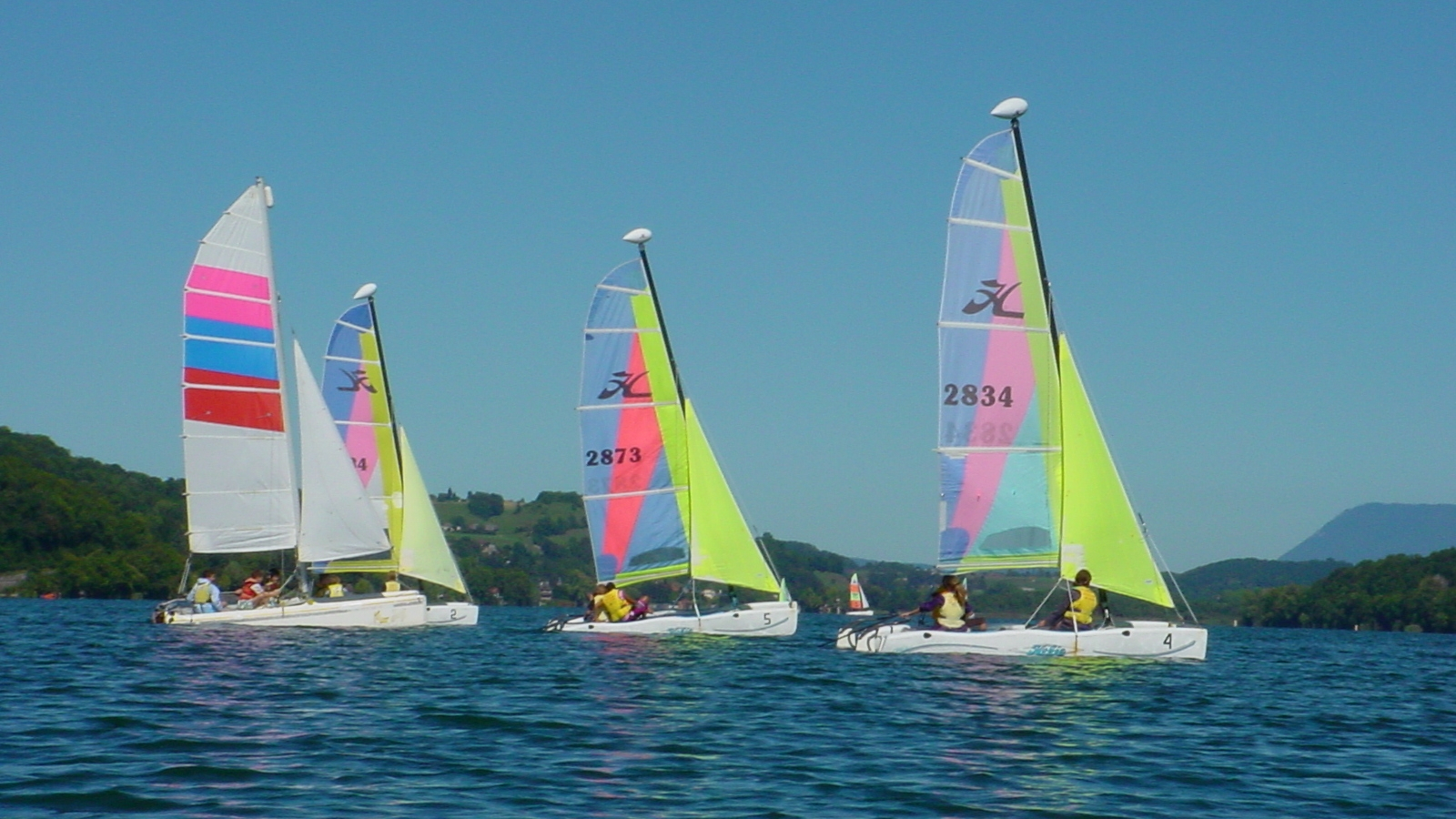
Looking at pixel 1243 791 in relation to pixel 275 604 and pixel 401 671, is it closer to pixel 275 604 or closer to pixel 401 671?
pixel 401 671

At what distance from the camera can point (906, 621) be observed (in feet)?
98.6

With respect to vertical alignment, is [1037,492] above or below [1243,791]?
above

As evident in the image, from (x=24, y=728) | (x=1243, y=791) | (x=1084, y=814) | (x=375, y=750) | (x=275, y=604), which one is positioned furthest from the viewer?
(x=275, y=604)

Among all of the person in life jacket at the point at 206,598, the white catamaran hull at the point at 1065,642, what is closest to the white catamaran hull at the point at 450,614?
the person in life jacket at the point at 206,598

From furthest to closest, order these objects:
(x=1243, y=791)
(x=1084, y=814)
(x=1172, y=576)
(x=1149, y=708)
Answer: (x=1172, y=576)
(x=1149, y=708)
(x=1243, y=791)
(x=1084, y=814)

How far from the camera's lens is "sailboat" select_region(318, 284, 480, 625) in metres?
44.8

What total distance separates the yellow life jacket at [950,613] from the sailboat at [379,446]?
19.6m

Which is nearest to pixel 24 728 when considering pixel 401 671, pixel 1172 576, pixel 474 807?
pixel 474 807

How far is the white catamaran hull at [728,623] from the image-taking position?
35.7 meters

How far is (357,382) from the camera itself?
4497 centimetres

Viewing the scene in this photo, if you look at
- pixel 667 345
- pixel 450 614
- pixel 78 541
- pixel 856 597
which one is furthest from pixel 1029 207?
pixel 78 541

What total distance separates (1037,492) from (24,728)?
1892 cm

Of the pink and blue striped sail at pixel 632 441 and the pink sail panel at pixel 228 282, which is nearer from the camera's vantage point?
the pink sail panel at pixel 228 282

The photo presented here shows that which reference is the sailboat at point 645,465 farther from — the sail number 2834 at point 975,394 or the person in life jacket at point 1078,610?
the person in life jacket at point 1078,610
